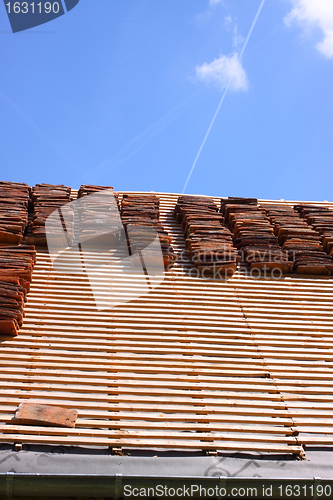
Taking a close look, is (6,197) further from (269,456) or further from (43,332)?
(269,456)

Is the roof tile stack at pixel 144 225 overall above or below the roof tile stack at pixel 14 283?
above

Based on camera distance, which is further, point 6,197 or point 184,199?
point 184,199

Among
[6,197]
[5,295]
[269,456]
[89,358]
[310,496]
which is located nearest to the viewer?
[310,496]

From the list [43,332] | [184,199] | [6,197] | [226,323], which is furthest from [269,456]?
[6,197]

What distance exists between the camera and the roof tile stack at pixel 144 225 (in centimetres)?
820

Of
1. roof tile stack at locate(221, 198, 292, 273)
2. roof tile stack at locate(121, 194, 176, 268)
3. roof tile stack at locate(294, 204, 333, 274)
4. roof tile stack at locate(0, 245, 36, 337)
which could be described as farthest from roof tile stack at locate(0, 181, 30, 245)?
roof tile stack at locate(294, 204, 333, 274)

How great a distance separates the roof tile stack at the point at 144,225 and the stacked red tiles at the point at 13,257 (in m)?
1.83

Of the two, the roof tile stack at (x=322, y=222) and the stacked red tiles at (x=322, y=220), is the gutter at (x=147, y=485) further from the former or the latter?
the stacked red tiles at (x=322, y=220)

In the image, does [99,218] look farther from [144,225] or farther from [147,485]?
[147,485]

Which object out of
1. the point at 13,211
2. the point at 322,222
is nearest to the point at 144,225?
the point at 13,211

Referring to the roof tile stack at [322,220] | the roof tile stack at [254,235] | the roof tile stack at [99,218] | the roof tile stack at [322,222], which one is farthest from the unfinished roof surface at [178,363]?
the roof tile stack at [322,220]

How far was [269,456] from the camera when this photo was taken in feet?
15.8

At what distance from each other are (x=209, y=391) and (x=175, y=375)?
18.7 inches

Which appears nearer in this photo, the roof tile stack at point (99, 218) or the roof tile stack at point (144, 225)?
the roof tile stack at point (144, 225)
